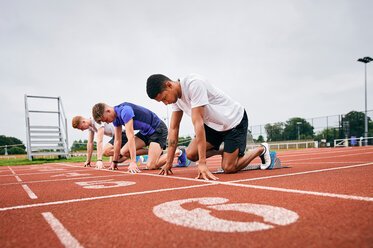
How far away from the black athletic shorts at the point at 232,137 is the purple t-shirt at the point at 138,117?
1.63 meters

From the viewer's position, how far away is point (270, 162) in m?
4.38

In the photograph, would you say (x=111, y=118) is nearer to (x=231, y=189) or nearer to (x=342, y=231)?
(x=231, y=189)

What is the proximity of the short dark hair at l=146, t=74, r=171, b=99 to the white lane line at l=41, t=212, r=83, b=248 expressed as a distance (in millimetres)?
1901

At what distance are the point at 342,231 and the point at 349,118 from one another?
106ft

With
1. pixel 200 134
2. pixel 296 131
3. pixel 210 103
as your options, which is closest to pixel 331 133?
pixel 296 131

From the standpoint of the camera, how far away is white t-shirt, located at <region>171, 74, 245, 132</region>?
330 cm

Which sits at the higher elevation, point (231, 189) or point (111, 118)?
point (111, 118)

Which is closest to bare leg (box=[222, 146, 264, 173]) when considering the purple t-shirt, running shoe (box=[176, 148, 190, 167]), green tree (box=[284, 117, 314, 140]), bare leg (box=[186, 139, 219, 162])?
bare leg (box=[186, 139, 219, 162])

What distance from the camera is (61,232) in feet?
4.42

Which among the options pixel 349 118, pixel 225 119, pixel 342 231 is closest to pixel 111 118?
pixel 225 119

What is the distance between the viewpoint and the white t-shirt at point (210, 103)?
3.30 m

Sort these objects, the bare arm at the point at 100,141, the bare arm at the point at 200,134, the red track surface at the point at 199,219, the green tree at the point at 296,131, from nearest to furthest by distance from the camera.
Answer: the red track surface at the point at 199,219, the bare arm at the point at 200,134, the bare arm at the point at 100,141, the green tree at the point at 296,131

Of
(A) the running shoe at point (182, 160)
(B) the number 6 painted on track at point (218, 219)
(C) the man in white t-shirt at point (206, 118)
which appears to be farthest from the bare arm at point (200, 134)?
(A) the running shoe at point (182, 160)

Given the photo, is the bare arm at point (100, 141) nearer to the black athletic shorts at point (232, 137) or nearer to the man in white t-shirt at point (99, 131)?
the man in white t-shirt at point (99, 131)
